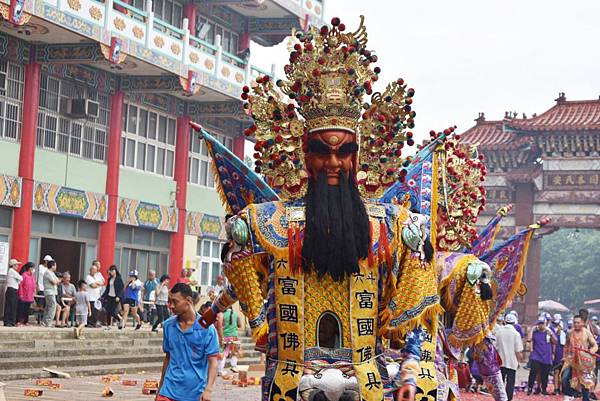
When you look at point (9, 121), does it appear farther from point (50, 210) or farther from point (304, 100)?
point (304, 100)

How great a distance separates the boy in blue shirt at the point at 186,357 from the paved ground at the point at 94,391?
6682 millimetres

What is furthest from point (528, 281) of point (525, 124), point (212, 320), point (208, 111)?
point (212, 320)

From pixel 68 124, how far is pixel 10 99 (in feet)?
7.60

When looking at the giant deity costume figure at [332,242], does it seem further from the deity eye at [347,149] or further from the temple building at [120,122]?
the temple building at [120,122]

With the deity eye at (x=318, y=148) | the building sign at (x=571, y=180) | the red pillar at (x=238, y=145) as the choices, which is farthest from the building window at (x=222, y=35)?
the deity eye at (x=318, y=148)

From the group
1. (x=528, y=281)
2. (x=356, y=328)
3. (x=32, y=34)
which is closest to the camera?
(x=356, y=328)

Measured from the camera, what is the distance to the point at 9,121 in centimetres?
2453

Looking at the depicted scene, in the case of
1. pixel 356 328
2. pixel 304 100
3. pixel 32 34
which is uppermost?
pixel 32 34

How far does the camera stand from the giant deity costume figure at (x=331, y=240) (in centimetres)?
520

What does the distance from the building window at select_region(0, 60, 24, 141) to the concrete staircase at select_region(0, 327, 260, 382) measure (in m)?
5.11

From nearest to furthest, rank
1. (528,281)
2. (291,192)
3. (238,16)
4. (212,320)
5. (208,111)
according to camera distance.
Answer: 1. (291,192)
2. (212,320)
3. (208,111)
4. (238,16)
5. (528,281)

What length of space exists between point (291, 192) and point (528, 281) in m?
32.5

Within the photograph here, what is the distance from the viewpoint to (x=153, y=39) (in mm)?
26547

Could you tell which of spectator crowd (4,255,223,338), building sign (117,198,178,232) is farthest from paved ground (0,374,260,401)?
building sign (117,198,178,232)
